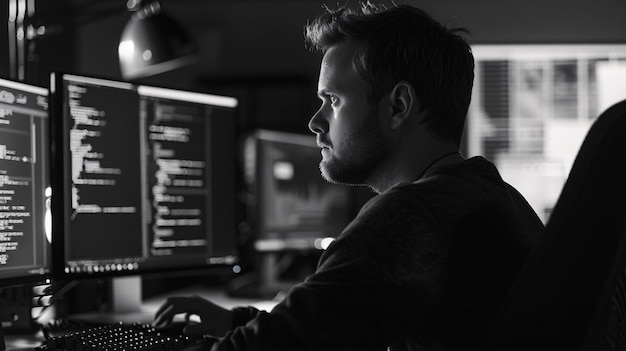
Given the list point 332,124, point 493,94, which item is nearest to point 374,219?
point 332,124

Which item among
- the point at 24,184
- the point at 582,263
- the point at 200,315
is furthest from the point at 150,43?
the point at 582,263

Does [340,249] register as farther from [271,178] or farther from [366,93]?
[271,178]

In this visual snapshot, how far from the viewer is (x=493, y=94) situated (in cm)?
252

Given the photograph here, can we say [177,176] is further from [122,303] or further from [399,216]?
[399,216]

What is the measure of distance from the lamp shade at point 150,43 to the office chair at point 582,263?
1.44 m

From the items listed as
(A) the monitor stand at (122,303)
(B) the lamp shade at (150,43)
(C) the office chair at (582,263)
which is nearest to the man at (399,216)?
(C) the office chair at (582,263)

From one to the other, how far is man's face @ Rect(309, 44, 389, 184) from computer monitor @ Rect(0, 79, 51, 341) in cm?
52

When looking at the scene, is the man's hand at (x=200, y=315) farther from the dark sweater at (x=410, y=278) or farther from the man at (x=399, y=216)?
the dark sweater at (x=410, y=278)

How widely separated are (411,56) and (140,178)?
721mm

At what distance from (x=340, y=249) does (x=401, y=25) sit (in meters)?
0.39

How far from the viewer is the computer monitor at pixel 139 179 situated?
1373 millimetres

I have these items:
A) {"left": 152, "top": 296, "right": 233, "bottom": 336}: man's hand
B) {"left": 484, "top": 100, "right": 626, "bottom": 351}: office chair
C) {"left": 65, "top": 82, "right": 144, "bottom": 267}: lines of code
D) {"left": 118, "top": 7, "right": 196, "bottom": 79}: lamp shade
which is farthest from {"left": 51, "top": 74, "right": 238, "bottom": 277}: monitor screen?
{"left": 484, "top": 100, "right": 626, "bottom": 351}: office chair

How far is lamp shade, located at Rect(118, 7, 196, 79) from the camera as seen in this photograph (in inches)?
77.4

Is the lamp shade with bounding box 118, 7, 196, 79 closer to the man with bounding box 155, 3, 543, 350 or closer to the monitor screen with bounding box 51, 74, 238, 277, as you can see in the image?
the monitor screen with bounding box 51, 74, 238, 277
